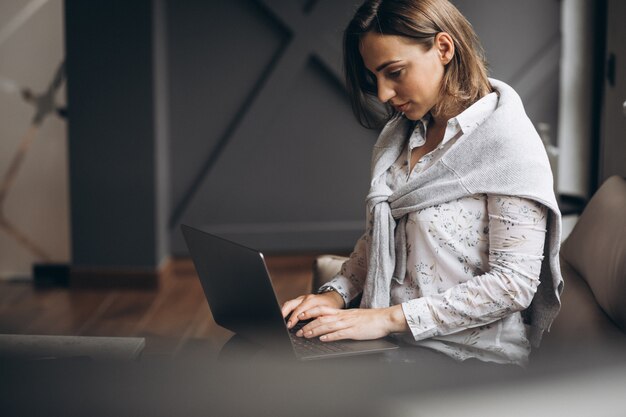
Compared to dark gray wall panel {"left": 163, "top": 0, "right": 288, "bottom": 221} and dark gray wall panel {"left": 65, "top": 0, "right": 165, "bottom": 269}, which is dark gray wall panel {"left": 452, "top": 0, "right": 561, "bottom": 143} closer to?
dark gray wall panel {"left": 163, "top": 0, "right": 288, "bottom": 221}

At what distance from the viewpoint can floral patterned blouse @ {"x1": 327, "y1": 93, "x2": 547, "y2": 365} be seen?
1.32m

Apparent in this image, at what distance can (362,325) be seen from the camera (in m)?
1.38

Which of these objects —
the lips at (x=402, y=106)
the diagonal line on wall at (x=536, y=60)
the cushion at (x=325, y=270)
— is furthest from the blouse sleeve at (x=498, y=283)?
the diagonal line on wall at (x=536, y=60)

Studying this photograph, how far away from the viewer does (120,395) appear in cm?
55

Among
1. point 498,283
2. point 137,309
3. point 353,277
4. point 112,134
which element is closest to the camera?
point 498,283

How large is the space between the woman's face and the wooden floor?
160 cm

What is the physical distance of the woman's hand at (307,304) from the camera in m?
1.50

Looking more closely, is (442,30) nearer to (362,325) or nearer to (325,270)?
(362,325)

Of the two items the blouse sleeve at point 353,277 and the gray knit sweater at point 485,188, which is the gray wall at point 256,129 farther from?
the gray knit sweater at point 485,188

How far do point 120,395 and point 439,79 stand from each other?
3.32 feet

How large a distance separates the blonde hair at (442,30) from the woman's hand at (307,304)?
39 cm

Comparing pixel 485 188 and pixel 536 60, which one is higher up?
pixel 485 188

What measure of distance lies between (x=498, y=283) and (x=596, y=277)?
0.85 ft

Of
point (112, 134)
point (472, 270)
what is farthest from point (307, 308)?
point (112, 134)
